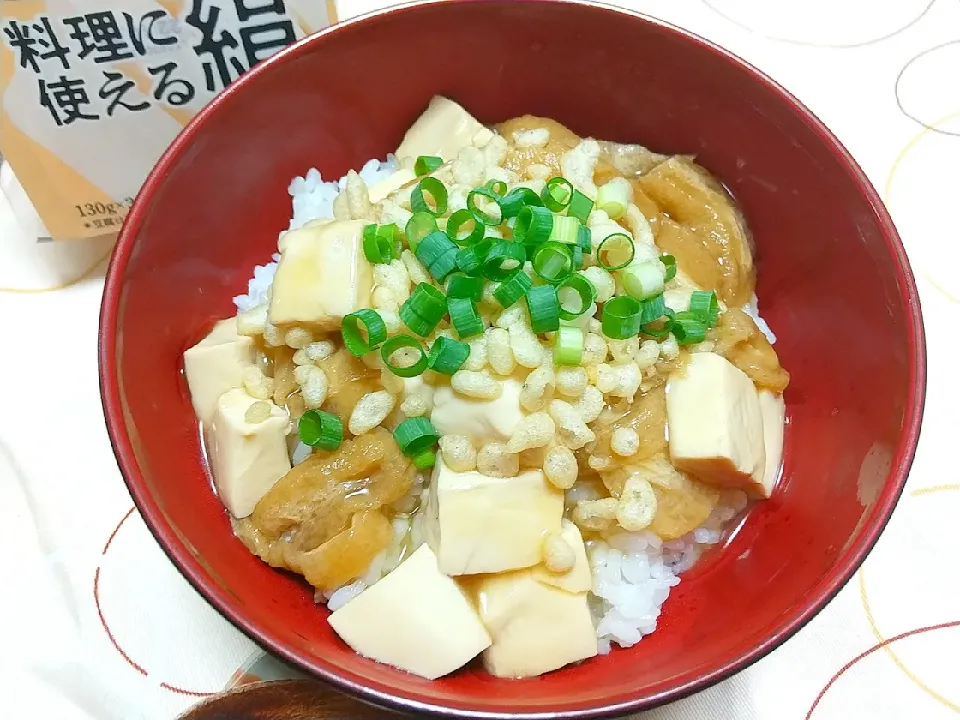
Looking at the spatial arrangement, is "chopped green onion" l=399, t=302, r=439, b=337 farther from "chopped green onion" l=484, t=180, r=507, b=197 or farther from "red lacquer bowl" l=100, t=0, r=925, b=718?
"red lacquer bowl" l=100, t=0, r=925, b=718

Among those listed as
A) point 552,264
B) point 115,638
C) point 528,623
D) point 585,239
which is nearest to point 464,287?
point 552,264

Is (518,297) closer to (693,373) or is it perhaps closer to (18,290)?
(693,373)

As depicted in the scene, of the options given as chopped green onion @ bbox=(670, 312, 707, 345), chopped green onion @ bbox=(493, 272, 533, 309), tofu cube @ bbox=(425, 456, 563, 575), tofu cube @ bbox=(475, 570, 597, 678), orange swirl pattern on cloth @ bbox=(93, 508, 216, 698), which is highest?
chopped green onion @ bbox=(493, 272, 533, 309)

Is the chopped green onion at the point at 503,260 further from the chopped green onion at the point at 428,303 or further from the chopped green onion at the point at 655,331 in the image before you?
the chopped green onion at the point at 655,331

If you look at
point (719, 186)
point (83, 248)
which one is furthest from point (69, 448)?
point (719, 186)

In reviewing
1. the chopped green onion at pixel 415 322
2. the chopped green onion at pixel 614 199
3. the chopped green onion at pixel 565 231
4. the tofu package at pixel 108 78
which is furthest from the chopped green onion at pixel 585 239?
the tofu package at pixel 108 78

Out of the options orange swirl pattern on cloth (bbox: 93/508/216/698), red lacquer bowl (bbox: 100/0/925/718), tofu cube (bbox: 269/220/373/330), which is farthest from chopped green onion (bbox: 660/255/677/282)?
orange swirl pattern on cloth (bbox: 93/508/216/698)
